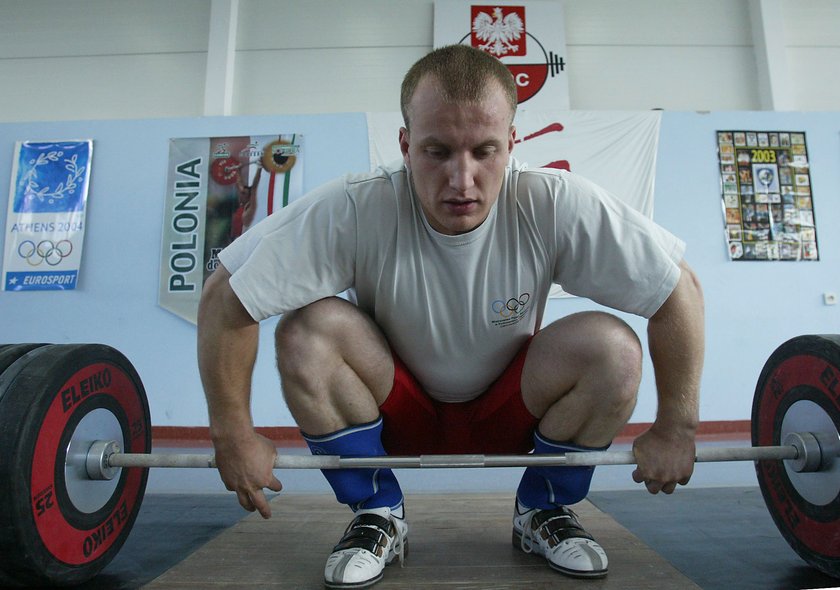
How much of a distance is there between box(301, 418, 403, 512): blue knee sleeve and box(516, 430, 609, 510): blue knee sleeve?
0.27m

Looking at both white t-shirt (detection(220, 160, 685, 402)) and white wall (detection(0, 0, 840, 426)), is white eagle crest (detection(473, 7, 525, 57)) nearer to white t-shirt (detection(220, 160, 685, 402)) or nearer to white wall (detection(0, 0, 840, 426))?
white wall (detection(0, 0, 840, 426))

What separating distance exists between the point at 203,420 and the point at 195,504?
1.56 metres

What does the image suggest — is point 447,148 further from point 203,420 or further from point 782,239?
point 782,239

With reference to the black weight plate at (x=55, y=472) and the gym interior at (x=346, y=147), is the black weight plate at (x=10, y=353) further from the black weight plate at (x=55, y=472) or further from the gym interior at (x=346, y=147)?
the gym interior at (x=346, y=147)

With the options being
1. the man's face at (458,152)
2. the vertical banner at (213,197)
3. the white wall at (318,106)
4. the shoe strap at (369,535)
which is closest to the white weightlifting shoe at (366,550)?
the shoe strap at (369,535)

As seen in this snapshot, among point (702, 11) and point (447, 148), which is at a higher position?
point (702, 11)

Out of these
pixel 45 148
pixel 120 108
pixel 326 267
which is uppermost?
pixel 120 108

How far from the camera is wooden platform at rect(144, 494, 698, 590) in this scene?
91 cm

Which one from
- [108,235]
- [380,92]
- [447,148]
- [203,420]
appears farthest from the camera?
[380,92]

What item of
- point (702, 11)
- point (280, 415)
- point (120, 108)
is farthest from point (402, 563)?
point (702, 11)

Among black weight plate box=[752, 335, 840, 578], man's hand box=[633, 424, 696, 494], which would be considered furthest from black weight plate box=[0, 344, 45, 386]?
black weight plate box=[752, 335, 840, 578]

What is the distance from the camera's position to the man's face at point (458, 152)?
84cm

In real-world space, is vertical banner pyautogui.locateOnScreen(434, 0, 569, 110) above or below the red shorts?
above

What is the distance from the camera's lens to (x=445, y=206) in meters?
0.88
